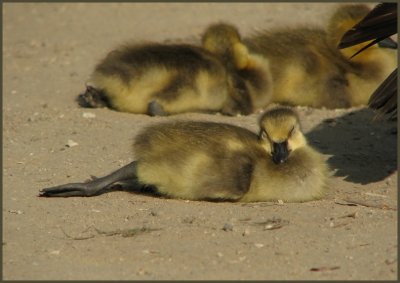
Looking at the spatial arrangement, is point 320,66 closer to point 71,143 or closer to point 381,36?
point 381,36

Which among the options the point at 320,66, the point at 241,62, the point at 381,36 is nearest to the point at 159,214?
the point at 381,36

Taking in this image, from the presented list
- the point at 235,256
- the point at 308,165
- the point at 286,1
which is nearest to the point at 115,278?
the point at 235,256

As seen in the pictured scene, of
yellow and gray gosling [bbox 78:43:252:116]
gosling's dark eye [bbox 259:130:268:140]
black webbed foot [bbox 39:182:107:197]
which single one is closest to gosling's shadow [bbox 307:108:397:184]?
gosling's dark eye [bbox 259:130:268:140]

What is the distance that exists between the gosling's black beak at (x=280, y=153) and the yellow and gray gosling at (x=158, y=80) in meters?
1.88

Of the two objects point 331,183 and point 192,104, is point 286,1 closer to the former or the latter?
point 192,104

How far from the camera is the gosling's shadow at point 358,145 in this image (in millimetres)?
6047

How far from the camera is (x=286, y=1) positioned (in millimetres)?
10312

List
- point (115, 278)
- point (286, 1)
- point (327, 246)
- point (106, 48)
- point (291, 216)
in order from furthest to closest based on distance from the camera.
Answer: point (286, 1) → point (106, 48) → point (291, 216) → point (327, 246) → point (115, 278)

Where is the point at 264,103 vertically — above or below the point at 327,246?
below

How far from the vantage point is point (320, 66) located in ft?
25.1

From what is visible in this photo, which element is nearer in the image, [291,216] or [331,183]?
[291,216]

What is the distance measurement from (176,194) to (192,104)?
2006 mm

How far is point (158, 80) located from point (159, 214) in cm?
224

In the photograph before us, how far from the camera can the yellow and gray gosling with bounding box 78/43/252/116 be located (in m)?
7.11
